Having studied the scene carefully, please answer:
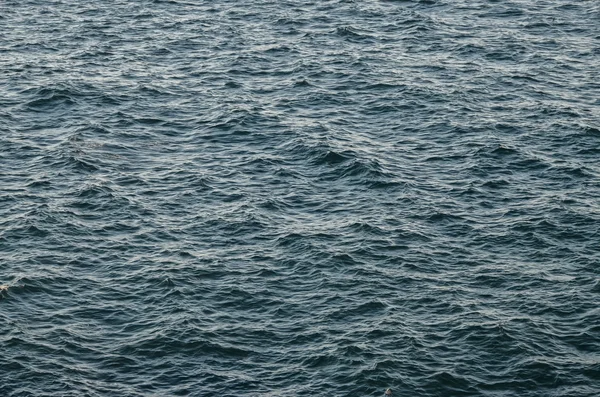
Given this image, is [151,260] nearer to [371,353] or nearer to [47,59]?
[371,353]

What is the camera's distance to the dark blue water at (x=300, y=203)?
7094cm

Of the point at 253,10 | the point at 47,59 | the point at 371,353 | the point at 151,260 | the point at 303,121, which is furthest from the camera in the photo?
the point at 253,10

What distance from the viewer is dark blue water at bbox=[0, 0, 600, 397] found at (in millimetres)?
70938

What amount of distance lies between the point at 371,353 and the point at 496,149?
35063 mm

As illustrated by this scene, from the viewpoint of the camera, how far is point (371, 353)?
232 ft

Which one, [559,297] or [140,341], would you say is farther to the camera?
[559,297]

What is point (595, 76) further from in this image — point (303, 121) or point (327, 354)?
point (327, 354)

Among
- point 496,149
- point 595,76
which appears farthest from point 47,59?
point 595,76

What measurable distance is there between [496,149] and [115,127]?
3965cm

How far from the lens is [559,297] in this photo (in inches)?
3046

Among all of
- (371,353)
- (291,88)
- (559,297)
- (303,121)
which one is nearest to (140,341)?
(371,353)

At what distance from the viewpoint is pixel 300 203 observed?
91000 millimetres

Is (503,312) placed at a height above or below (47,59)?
below

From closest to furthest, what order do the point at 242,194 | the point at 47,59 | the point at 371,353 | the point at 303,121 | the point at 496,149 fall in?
the point at 371,353 < the point at 242,194 < the point at 496,149 < the point at 303,121 < the point at 47,59
